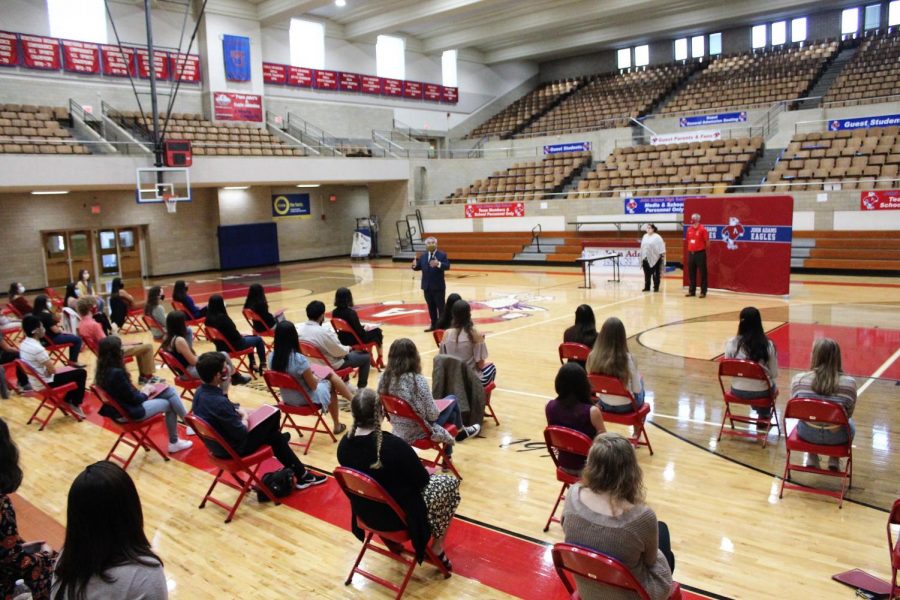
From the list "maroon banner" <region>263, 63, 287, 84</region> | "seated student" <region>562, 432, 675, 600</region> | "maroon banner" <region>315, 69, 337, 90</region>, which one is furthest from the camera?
"maroon banner" <region>315, 69, 337, 90</region>

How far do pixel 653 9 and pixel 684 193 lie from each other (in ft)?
38.8

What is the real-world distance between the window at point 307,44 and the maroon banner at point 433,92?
550 cm

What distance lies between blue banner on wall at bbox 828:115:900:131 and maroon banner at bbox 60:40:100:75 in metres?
23.1

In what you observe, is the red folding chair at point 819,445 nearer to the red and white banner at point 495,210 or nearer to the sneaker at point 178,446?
the sneaker at point 178,446

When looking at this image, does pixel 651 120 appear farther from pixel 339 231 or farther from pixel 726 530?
pixel 726 530

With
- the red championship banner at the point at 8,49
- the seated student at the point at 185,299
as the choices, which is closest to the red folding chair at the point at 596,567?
the seated student at the point at 185,299

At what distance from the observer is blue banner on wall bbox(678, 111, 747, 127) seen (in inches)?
971

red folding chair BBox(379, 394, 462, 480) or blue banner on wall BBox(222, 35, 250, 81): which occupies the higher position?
blue banner on wall BBox(222, 35, 250, 81)

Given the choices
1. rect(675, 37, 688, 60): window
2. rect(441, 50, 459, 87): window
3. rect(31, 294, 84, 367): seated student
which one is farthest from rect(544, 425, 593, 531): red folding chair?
rect(675, 37, 688, 60): window

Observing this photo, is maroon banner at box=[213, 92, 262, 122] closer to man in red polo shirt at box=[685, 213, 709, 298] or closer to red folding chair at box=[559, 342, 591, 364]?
man in red polo shirt at box=[685, 213, 709, 298]

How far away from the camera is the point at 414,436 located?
211 inches

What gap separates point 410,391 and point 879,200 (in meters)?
16.1

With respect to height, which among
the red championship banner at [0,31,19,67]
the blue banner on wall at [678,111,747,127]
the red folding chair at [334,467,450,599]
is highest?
the red championship banner at [0,31,19,67]

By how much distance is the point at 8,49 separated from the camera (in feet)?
64.9
